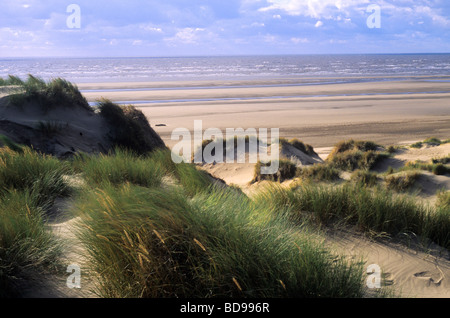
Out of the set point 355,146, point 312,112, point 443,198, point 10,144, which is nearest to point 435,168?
point 443,198

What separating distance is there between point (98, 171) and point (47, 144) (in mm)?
4790

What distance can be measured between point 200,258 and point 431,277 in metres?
2.71

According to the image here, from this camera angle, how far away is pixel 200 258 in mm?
2943

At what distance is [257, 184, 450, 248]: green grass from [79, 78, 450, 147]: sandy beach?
38.5ft

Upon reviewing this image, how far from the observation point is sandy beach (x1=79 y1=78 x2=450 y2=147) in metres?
18.8

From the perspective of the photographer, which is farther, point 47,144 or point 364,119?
point 364,119

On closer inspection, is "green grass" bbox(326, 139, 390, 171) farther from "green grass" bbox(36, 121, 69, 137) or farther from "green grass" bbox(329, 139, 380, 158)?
"green grass" bbox(36, 121, 69, 137)

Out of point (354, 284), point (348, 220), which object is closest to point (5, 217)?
point (354, 284)

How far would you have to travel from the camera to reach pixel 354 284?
2.88m

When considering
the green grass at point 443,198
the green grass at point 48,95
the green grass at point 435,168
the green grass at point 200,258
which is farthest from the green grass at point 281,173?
the green grass at point 200,258

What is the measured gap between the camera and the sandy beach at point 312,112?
18775 millimetres

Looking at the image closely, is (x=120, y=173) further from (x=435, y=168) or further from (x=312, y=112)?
(x=312, y=112)
